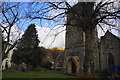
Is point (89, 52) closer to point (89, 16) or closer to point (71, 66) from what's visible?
point (89, 16)

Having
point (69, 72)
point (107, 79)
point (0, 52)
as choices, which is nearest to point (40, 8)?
point (0, 52)

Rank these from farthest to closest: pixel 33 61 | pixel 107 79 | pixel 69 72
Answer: pixel 33 61, pixel 69 72, pixel 107 79

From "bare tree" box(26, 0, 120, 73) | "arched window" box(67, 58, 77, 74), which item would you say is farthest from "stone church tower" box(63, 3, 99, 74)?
"bare tree" box(26, 0, 120, 73)

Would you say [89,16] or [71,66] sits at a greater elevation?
[89,16]

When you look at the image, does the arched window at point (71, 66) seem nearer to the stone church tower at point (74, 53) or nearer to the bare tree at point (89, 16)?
the stone church tower at point (74, 53)

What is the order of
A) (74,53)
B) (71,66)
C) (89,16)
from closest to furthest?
(89,16) → (74,53) → (71,66)

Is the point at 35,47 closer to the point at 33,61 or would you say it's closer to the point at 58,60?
the point at 33,61

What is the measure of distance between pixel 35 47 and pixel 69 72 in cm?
1503

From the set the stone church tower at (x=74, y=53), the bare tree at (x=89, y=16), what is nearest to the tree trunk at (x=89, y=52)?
the bare tree at (x=89, y=16)

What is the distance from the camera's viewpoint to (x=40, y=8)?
910 cm

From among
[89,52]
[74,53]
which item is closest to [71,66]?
[74,53]

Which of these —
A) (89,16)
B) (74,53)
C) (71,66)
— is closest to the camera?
(89,16)

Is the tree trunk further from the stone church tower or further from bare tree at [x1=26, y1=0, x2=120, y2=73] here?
the stone church tower

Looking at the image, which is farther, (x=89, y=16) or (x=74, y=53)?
(x=74, y=53)
